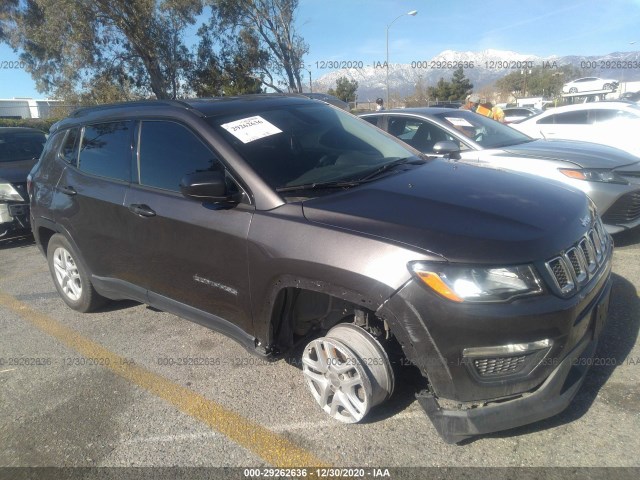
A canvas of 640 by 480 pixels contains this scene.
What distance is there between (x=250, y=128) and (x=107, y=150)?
1.35m

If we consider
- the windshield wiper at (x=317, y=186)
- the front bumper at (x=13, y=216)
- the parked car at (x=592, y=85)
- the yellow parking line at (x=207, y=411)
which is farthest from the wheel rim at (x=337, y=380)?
the parked car at (x=592, y=85)

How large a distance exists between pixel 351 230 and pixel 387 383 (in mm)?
811

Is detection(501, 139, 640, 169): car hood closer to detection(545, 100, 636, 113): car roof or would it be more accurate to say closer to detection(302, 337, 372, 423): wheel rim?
detection(302, 337, 372, 423): wheel rim

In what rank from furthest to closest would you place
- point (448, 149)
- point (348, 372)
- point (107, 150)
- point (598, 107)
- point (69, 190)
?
point (598, 107), point (448, 149), point (69, 190), point (107, 150), point (348, 372)

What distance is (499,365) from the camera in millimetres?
2129

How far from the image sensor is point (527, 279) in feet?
6.82

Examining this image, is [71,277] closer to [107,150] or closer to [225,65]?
[107,150]

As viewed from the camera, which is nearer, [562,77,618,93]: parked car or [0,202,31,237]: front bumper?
[0,202,31,237]: front bumper

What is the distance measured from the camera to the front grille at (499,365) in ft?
6.95

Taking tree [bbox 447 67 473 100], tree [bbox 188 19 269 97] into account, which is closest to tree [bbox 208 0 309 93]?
tree [bbox 188 19 269 97]

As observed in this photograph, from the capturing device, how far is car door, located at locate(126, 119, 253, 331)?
9.00ft

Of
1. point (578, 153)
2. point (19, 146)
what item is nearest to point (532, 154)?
point (578, 153)

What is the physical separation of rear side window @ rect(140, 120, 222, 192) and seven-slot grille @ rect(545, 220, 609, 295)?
6.20 ft

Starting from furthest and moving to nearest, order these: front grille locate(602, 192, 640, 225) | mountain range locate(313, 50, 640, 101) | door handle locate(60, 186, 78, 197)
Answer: mountain range locate(313, 50, 640, 101), front grille locate(602, 192, 640, 225), door handle locate(60, 186, 78, 197)
